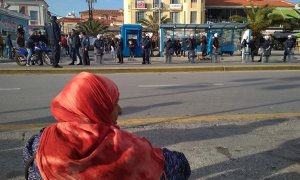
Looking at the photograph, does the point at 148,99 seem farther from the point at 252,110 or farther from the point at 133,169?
the point at 133,169

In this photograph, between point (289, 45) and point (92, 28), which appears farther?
point (92, 28)

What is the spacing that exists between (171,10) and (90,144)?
58.7 m

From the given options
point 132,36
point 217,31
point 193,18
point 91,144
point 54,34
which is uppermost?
point 193,18

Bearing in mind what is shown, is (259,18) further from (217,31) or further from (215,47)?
(215,47)

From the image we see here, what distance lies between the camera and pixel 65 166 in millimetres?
1392

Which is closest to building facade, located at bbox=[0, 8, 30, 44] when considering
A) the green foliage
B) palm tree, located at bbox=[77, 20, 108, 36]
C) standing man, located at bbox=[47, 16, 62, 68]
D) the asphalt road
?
standing man, located at bbox=[47, 16, 62, 68]

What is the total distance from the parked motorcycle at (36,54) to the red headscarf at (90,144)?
574 inches

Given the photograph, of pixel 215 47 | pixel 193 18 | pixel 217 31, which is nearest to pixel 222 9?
pixel 193 18

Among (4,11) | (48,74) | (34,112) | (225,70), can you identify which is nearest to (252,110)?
(34,112)

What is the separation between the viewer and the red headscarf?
54.8 inches

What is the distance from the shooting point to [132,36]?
2242 cm

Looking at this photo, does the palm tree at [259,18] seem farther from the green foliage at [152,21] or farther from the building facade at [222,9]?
the building facade at [222,9]

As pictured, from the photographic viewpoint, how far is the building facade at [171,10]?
57375mm

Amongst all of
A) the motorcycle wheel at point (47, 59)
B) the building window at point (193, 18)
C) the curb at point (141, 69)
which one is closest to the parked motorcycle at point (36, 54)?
the motorcycle wheel at point (47, 59)
